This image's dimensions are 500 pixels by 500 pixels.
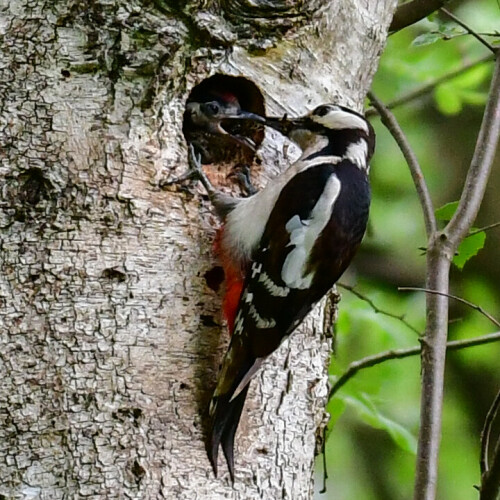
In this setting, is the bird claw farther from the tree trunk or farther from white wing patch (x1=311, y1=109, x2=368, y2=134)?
white wing patch (x1=311, y1=109, x2=368, y2=134)

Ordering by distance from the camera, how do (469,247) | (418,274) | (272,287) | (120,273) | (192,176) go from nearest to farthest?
(120,273) < (192,176) < (272,287) < (469,247) < (418,274)

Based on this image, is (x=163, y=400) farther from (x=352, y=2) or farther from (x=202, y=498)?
(x=352, y=2)

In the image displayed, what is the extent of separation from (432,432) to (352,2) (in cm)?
99

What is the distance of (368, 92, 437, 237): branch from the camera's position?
2518 mm

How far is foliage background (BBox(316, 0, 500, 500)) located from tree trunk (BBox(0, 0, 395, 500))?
5.08ft

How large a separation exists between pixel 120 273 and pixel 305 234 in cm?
50

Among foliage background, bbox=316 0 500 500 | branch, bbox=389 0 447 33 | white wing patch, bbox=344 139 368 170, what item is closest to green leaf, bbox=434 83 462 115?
foliage background, bbox=316 0 500 500

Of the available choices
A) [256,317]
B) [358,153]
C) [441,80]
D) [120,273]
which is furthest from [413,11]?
[120,273]

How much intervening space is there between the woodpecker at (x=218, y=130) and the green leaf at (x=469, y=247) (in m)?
0.62

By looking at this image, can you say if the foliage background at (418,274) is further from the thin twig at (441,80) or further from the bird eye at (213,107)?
the bird eye at (213,107)

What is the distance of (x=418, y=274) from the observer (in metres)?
4.15

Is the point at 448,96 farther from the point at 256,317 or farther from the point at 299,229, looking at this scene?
the point at 256,317

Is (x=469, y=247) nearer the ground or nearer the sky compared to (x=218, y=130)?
nearer the ground

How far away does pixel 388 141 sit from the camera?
4.42 meters
